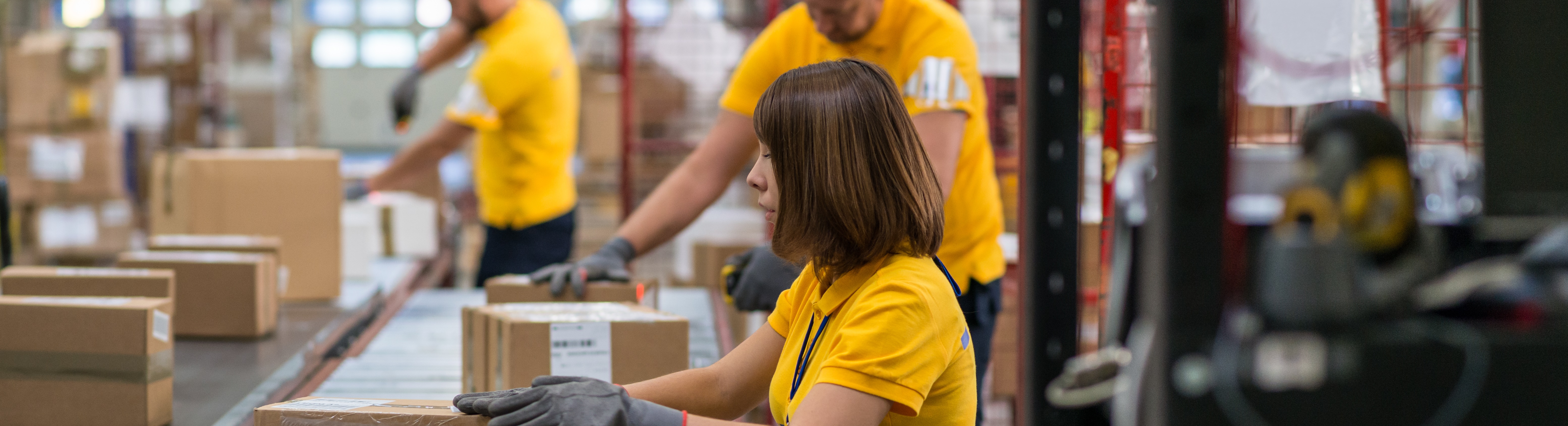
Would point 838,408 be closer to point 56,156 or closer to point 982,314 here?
point 982,314

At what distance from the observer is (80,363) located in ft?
6.00

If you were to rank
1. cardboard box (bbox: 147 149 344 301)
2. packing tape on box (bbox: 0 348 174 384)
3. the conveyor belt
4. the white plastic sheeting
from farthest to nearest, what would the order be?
cardboard box (bbox: 147 149 344 301), the white plastic sheeting, the conveyor belt, packing tape on box (bbox: 0 348 174 384)

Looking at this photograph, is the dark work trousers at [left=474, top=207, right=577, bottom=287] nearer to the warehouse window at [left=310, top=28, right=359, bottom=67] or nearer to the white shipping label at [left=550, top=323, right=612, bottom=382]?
the white shipping label at [left=550, top=323, right=612, bottom=382]

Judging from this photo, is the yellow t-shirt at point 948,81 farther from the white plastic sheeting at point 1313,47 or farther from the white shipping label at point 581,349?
the white shipping label at point 581,349

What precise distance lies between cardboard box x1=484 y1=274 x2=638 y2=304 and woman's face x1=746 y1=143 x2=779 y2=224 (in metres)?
0.97

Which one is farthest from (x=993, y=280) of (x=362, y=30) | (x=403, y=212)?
(x=362, y=30)

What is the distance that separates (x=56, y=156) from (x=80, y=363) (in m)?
4.25

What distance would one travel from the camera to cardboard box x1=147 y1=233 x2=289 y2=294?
2900mm

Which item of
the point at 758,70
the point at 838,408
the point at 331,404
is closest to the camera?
the point at 838,408

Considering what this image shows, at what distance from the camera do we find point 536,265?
158 inches

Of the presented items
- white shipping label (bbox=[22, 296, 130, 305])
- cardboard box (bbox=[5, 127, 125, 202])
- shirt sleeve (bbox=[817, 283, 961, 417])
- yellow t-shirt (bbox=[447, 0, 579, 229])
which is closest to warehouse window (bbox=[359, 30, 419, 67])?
cardboard box (bbox=[5, 127, 125, 202])

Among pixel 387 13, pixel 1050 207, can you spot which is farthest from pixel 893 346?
pixel 387 13

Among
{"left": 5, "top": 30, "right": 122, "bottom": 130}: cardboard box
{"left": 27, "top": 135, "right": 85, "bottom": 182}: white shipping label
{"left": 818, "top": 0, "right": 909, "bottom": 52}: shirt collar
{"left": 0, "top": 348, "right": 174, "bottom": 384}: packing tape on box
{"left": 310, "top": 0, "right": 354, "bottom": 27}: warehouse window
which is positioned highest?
{"left": 310, "top": 0, "right": 354, "bottom": 27}: warehouse window

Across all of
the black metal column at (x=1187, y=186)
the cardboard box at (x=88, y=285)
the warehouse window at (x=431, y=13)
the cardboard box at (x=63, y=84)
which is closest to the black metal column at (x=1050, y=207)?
the black metal column at (x=1187, y=186)
